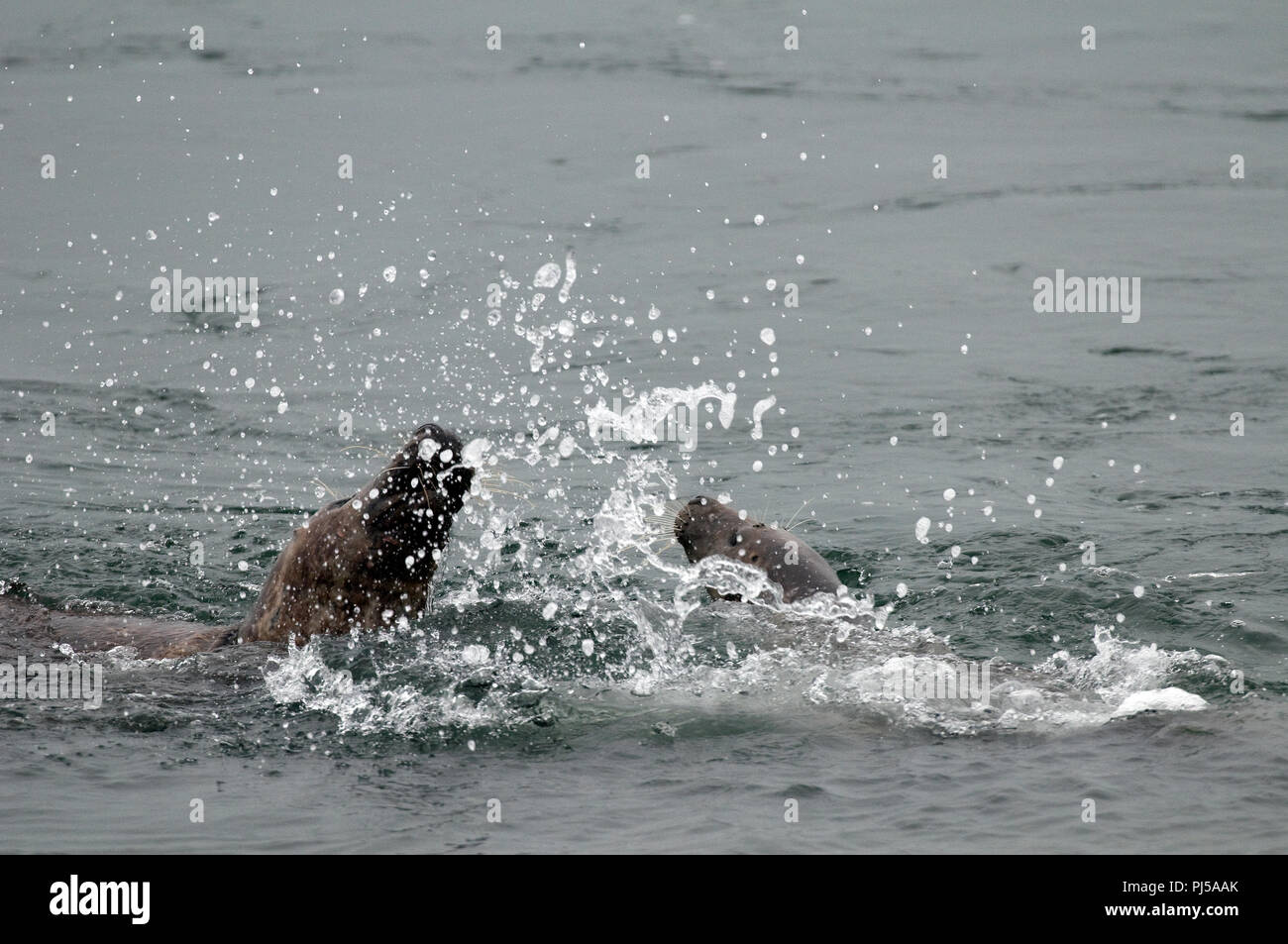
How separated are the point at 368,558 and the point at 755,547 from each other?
1918mm

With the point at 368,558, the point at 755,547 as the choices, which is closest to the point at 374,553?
the point at 368,558

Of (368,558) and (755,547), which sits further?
(755,547)

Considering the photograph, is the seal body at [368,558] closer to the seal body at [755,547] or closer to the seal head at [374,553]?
the seal head at [374,553]

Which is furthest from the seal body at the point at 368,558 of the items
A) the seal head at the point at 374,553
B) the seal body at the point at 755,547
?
the seal body at the point at 755,547

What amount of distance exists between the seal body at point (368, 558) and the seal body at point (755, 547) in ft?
5.17

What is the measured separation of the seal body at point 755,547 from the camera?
743cm

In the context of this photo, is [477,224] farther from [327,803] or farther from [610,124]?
[327,803]

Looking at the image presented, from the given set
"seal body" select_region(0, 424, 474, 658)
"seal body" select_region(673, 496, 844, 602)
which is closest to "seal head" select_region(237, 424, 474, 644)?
"seal body" select_region(0, 424, 474, 658)

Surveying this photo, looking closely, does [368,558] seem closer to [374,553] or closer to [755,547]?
[374,553]

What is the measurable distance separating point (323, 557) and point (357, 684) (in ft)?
2.16

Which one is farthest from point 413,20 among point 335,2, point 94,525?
point 94,525

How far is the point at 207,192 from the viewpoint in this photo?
1734 cm

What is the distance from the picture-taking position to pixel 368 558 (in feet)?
22.0

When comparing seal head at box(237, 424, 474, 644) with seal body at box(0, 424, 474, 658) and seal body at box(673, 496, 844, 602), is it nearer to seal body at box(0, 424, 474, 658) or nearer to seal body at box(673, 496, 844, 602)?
seal body at box(0, 424, 474, 658)
